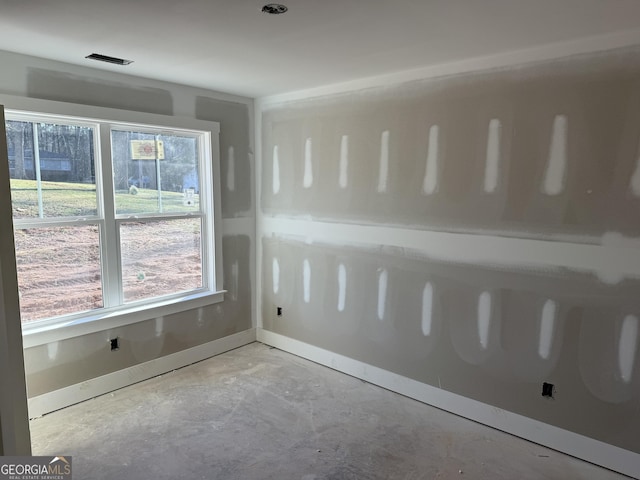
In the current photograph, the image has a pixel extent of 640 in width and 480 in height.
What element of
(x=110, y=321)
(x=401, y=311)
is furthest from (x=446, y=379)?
(x=110, y=321)

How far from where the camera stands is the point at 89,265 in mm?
3461

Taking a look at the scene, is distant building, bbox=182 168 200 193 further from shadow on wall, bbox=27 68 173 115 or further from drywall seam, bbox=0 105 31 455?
drywall seam, bbox=0 105 31 455

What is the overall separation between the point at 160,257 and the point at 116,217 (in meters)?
0.58

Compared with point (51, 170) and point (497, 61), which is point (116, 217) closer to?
point (51, 170)

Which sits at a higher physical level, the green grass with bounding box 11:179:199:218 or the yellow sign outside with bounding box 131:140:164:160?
the yellow sign outside with bounding box 131:140:164:160

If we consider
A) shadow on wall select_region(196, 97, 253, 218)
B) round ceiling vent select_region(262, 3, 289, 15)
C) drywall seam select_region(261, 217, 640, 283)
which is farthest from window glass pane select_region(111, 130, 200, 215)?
round ceiling vent select_region(262, 3, 289, 15)

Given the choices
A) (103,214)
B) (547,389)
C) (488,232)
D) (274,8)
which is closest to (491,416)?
(547,389)

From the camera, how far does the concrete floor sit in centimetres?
261

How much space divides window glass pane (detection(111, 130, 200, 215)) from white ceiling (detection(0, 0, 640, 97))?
2.16 ft

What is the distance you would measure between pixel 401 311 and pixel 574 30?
2.26 metres

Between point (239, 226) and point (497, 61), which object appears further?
point (239, 226)

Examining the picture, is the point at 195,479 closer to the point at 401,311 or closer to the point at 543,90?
the point at 401,311

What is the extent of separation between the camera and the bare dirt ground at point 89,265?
3.16 meters

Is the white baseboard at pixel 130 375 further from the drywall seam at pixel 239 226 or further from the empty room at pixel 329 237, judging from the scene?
the drywall seam at pixel 239 226
